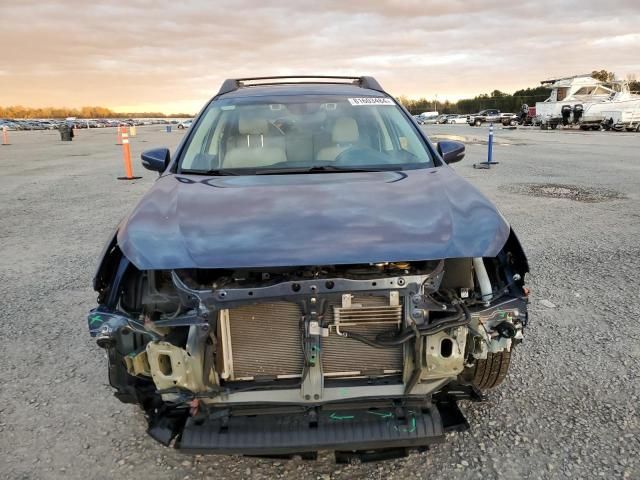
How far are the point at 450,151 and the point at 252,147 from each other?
1.37 m

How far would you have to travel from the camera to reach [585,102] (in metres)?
31.9

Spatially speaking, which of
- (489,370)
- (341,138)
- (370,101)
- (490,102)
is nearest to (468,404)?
(489,370)

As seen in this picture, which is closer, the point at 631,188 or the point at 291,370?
the point at 291,370

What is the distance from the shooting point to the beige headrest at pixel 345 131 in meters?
3.61

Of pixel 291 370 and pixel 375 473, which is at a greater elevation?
pixel 291 370

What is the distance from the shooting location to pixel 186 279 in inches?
86.7

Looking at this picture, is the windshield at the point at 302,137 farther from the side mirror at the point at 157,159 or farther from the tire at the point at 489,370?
the tire at the point at 489,370

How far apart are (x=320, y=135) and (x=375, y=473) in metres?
2.18

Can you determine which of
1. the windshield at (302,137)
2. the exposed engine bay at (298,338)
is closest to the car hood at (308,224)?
the exposed engine bay at (298,338)

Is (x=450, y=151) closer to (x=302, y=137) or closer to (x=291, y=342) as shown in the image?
(x=302, y=137)

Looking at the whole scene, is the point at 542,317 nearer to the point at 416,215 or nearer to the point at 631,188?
the point at 416,215

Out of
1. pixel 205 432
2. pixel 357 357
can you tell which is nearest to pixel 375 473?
pixel 357 357

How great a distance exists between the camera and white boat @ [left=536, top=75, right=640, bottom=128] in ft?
96.4

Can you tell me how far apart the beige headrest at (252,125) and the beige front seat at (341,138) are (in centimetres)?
48
